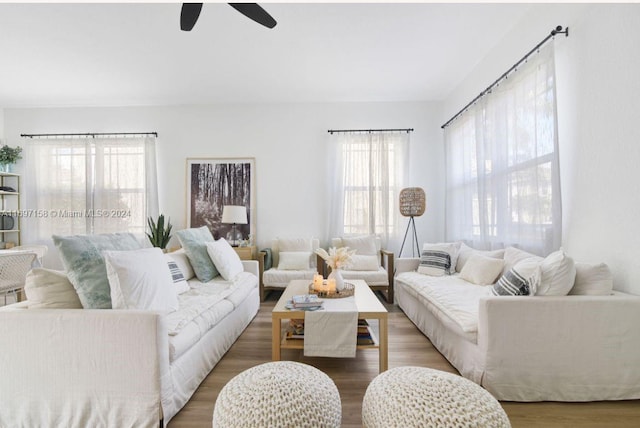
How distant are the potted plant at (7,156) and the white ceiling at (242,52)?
2.38ft

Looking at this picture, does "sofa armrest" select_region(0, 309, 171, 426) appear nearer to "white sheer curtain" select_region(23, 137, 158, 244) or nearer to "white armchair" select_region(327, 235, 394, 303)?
"white armchair" select_region(327, 235, 394, 303)

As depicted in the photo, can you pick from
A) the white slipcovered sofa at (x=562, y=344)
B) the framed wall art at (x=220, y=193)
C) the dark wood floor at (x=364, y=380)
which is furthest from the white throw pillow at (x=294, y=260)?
the white slipcovered sofa at (x=562, y=344)

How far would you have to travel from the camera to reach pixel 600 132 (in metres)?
1.96

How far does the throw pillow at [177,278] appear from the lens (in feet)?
8.06

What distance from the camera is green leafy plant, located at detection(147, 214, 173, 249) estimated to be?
14.3ft

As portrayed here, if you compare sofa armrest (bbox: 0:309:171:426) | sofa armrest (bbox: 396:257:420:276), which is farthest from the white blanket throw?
sofa armrest (bbox: 396:257:420:276)

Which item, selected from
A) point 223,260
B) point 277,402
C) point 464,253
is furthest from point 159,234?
point 464,253

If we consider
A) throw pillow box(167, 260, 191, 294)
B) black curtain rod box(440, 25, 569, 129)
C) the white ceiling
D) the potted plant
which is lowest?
throw pillow box(167, 260, 191, 294)

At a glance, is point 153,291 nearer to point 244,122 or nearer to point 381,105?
point 244,122

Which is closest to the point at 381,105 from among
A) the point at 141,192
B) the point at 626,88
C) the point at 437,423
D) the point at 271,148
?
the point at 271,148

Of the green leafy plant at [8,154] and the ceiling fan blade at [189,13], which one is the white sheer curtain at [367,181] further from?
the green leafy plant at [8,154]

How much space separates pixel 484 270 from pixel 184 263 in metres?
2.87

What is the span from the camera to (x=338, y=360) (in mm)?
2199

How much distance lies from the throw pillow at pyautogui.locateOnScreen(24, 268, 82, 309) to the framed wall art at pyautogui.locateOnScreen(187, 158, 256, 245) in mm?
2877
